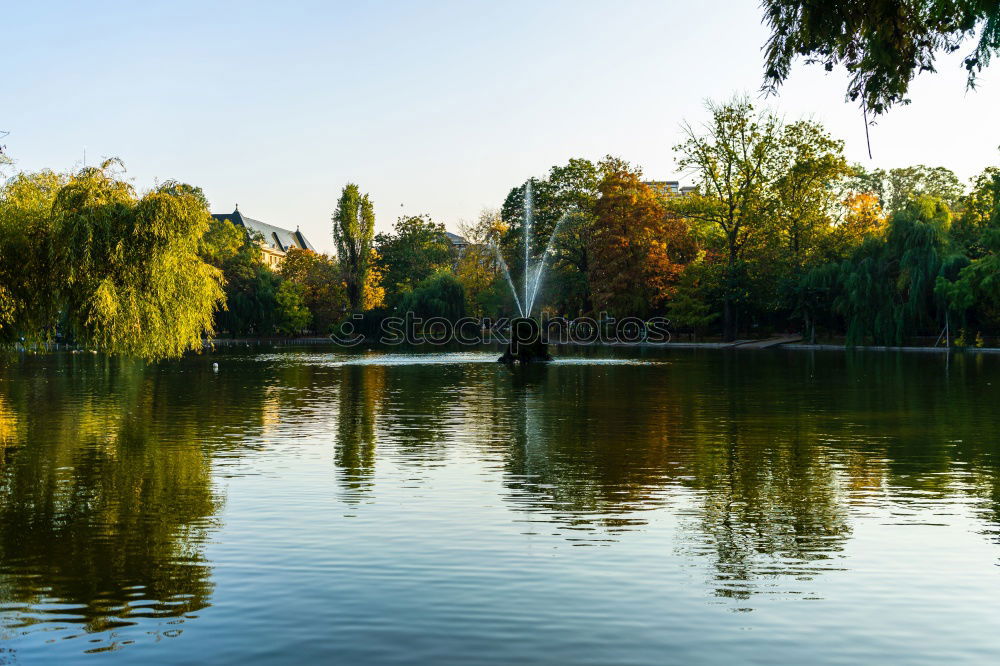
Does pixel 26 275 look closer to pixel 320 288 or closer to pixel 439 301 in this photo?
pixel 439 301

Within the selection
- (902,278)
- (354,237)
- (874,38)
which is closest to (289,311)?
(354,237)

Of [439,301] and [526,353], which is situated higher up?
[439,301]

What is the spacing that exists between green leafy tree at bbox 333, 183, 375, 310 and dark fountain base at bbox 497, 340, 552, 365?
2035 inches

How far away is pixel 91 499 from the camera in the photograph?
11.7 m

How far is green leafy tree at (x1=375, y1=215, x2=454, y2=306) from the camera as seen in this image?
10400 cm

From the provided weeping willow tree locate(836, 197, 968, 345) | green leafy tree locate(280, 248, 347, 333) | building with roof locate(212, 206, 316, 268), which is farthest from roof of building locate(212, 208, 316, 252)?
weeping willow tree locate(836, 197, 968, 345)

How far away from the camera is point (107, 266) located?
1090 inches

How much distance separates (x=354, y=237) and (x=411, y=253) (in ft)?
32.2

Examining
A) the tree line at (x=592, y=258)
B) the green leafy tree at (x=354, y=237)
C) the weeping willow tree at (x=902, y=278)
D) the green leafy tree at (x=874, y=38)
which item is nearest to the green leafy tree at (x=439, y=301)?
the tree line at (x=592, y=258)

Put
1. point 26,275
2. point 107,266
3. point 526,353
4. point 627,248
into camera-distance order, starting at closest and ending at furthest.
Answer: point 26,275 < point 107,266 < point 526,353 < point 627,248

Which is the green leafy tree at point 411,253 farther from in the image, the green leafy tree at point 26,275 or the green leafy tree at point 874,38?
the green leafy tree at point 874,38

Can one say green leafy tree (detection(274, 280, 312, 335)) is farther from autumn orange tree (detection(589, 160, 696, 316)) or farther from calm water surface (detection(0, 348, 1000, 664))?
calm water surface (detection(0, 348, 1000, 664))

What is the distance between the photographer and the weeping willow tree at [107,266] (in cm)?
2670

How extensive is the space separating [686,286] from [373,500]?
64.6 meters
